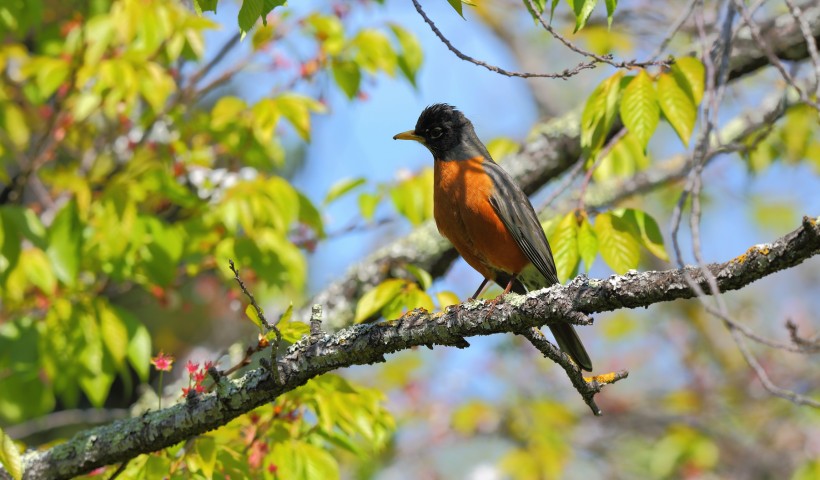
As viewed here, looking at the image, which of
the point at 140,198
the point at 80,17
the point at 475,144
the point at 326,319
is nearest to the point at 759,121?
the point at 475,144

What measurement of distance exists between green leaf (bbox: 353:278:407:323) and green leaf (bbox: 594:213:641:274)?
868 millimetres

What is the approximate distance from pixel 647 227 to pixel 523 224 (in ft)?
2.48

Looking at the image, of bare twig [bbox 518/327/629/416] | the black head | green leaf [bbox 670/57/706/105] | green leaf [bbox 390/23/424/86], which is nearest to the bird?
the black head

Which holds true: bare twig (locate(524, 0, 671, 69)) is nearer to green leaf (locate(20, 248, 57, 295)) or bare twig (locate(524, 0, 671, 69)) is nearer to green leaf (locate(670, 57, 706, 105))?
green leaf (locate(670, 57, 706, 105))

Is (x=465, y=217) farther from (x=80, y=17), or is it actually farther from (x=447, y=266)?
(x=80, y=17)

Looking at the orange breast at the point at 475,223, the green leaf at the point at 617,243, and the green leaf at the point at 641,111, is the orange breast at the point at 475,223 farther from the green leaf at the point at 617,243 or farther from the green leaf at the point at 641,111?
the green leaf at the point at 641,111

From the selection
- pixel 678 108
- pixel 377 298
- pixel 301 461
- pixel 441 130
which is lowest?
pixel 301 461

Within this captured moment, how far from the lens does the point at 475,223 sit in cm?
407

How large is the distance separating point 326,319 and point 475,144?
49.5 inches

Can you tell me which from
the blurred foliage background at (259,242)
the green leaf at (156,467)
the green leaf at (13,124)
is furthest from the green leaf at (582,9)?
the green leaf at (13,124)

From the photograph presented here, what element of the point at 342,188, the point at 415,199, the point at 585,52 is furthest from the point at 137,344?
the point at 585,52

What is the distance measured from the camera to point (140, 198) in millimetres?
4430

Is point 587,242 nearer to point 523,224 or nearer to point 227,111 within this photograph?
point 523,224

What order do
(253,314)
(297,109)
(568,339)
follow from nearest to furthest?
1. (253,314)
2. (568,339)
3. (297,109)
